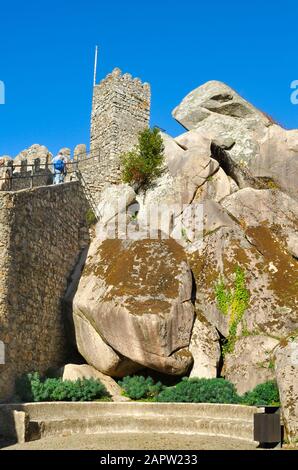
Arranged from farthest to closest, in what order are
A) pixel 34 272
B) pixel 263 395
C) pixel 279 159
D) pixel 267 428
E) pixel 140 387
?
pixel 279 159 < pixel 34 272 < pixel 140 387 < pixel 263 395 < pixel 267 428

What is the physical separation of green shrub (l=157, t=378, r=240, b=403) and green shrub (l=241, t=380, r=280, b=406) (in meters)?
0.42

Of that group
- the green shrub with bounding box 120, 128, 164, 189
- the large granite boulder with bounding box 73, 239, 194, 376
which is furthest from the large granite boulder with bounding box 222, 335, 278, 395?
the green shrub with bounding box 120, 128, 164, 189

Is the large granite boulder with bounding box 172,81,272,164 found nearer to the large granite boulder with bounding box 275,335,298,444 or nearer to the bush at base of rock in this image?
the large granite boulder with bounding box 275,335,298,444

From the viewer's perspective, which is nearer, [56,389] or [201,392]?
[56,389]

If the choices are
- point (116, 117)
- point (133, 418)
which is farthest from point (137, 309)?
point (116, 117)

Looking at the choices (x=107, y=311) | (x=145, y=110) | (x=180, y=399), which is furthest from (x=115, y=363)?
(x=145, y=110)

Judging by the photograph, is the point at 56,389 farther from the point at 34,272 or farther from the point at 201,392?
the point at 201,392

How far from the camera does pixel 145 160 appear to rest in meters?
22.3

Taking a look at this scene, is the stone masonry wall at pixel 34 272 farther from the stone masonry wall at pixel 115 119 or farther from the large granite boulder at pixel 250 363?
the large granite boulder at pixel 250 363

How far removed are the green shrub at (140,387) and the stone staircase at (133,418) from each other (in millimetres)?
1073

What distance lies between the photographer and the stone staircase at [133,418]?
481 inches

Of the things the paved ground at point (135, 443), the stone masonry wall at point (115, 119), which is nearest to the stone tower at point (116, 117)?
the stone masonry wall at point (115, 119)

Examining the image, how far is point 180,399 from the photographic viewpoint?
1395 cm

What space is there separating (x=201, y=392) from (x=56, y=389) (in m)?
3.67
